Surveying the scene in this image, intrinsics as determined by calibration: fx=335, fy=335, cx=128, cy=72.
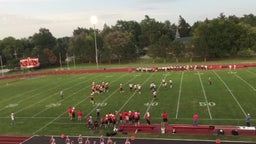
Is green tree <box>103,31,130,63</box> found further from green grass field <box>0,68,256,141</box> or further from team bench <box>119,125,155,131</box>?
team bench <box>119,125,155,131</box>

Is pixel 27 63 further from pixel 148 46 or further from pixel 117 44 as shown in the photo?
pixel 148 46

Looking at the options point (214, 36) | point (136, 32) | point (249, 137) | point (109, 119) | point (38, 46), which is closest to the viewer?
point (249, 137)

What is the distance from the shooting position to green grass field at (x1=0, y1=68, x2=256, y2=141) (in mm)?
25450

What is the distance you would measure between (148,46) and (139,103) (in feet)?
226

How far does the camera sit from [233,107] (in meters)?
27.9

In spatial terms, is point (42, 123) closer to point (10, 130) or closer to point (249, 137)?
point (10, 130)

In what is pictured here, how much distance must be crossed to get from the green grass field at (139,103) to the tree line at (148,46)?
33301 mm

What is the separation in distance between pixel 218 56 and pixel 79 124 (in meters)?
59.1

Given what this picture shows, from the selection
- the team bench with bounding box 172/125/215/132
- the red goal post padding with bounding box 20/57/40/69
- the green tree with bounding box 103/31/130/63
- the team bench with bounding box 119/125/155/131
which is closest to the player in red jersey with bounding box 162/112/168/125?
the team bench with bounding box 172/125/215/132

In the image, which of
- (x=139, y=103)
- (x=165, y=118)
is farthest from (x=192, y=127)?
(x=139, y=103)

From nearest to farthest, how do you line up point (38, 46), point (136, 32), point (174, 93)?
point (174, 93)
point (38, 46)
point (136, 32)

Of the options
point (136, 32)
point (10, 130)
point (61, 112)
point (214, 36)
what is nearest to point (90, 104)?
point (61, 112)

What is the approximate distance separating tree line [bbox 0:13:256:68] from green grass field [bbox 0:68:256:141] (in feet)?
109

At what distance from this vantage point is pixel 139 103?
31.5 meters
